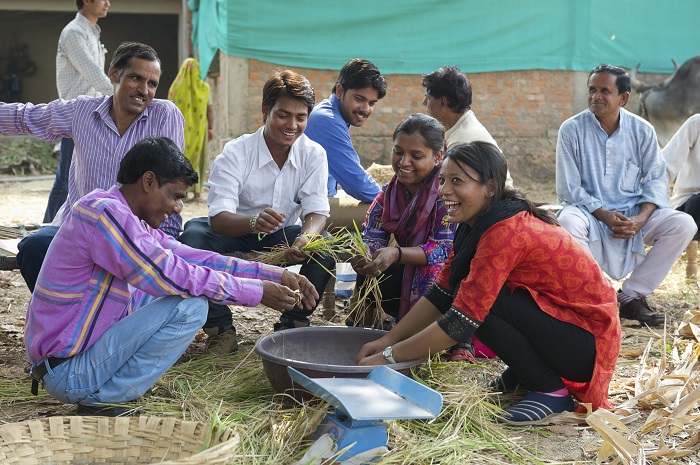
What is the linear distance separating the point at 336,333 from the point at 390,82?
25.4 feet

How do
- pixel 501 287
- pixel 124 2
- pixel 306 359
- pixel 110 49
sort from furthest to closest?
pixel 110 49
pixel 124 2
pixel 306 359
pixel 501 287

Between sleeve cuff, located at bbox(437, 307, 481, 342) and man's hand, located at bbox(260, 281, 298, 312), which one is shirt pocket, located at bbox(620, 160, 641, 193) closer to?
sleeve cuff, located at bbox(437, 307, 481, 342)

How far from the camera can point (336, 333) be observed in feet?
12.4

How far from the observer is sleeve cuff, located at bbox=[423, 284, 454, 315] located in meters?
3.59

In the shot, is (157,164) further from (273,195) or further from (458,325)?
(273,195)

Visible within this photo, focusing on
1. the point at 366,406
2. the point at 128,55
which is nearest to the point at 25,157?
the point at 128,55

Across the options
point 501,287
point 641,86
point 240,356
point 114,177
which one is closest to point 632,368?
point 501,287

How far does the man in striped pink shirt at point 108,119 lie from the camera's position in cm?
419

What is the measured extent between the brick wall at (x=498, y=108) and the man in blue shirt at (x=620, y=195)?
5464mm

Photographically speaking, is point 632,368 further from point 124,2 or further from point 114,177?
point 124,2

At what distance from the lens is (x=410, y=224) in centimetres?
426

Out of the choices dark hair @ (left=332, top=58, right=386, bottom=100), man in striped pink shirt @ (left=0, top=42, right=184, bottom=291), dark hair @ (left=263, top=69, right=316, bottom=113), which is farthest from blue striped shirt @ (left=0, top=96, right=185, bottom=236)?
dark hair @ (left=332, top=58, right=386, bottom=100)

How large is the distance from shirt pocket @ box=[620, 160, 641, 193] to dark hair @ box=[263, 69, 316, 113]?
2295mm

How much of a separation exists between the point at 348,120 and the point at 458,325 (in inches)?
92.7
